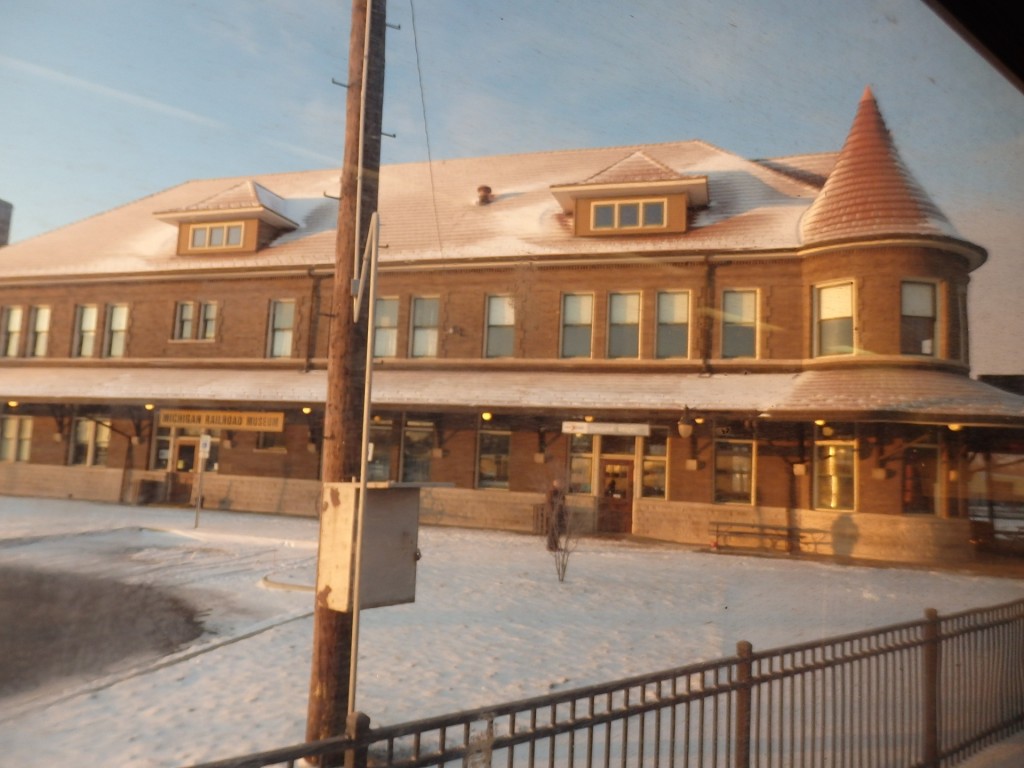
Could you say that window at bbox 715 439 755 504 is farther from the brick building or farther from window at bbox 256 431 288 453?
window at bbox 256 431 288 453

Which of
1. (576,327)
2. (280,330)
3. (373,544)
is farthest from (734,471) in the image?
(373,544)

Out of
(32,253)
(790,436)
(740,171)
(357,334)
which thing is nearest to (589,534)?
(790,436)

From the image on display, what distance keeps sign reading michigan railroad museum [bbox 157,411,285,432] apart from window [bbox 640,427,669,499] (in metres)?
7.00

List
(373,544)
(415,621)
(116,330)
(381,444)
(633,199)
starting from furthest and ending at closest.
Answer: (633,199) → (116,330) → (381,444) → (415,621) → (373,544)

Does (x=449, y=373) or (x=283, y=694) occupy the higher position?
(x=449, y=373)

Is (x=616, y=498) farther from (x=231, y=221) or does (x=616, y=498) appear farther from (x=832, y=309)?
(x=231, y=221)

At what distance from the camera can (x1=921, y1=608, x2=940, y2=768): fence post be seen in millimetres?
4559

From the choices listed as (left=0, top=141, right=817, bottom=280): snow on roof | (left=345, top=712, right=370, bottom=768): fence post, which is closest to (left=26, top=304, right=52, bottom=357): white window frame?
(left=0, top=141, right=817, bottom=280): snow on roof

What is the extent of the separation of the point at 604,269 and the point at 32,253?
11185 millimetres

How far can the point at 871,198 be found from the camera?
39.7 feet

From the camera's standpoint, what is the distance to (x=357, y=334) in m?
4.18

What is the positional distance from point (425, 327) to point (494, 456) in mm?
3042

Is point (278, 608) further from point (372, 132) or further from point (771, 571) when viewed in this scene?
point (771, 571)

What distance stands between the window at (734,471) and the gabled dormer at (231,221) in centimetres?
929
